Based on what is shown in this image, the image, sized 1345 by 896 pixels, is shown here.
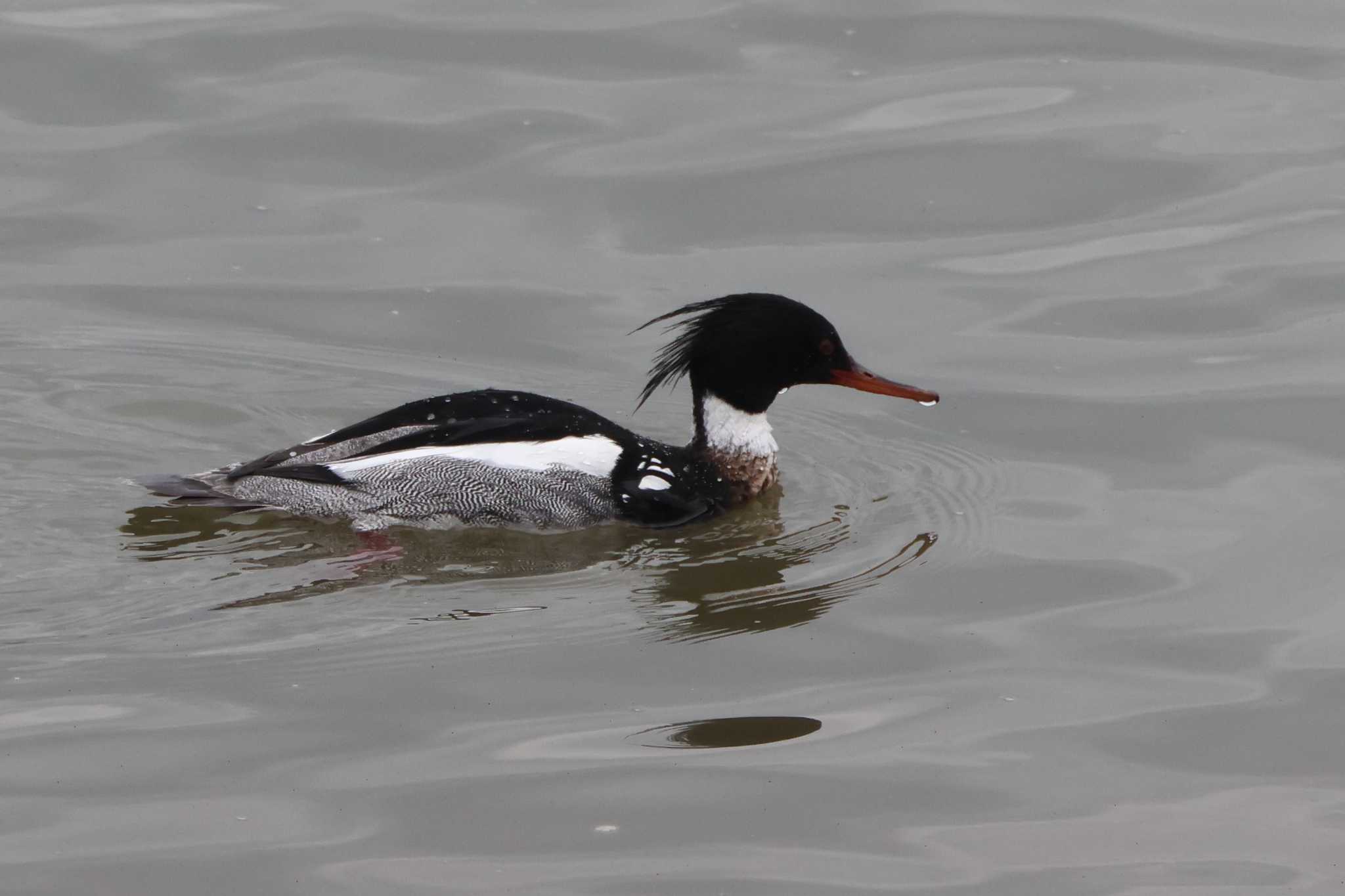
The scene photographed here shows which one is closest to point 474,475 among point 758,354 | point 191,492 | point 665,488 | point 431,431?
point 431,431

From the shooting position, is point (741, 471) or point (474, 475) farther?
point (741, 471)

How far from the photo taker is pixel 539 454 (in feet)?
30.7

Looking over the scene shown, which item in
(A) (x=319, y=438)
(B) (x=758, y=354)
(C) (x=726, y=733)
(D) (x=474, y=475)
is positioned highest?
(B) (x=758, y=354)

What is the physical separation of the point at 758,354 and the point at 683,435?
1027 millimetres

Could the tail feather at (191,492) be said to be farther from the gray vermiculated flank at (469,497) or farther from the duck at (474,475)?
the gray vermiculated flank at (469,497)

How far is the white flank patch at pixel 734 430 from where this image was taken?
32.3 ft

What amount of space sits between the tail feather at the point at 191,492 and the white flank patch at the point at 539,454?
0.70 metres

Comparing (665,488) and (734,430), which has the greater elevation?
(734,430)

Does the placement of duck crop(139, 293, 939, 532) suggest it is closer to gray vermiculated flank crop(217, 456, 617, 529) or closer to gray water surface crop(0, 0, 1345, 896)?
gray vermiculated flank crop(217, 456, 617, 529)

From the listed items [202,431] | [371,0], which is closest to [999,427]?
[202,431]

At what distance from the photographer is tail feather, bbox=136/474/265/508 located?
918cm

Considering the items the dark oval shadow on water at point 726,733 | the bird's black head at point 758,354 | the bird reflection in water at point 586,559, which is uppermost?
the bird's black head at point 758,354

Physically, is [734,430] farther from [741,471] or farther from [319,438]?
[319,438]

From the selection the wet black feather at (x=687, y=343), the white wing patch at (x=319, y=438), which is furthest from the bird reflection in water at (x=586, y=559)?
the wet black feather at (x=687, y=343)
